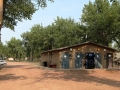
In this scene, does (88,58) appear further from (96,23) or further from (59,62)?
(96,23)

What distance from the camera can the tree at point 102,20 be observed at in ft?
129

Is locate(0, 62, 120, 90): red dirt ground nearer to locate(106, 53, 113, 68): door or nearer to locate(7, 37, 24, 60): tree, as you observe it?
locate(106, 53, 113, 68): door

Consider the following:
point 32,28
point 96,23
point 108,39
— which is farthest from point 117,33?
point 32,28

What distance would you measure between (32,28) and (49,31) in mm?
9861

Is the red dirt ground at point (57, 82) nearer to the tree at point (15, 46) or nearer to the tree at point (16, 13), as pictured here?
the tree at point (16, 13)

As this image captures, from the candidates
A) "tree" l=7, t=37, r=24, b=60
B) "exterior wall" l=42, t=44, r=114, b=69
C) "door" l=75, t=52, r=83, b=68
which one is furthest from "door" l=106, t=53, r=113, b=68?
"tree" l=7, t=37, r=24, b=60

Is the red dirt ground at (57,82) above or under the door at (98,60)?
under

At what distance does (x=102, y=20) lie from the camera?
39.8 m

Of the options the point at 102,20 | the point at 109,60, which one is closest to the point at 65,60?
the point at 109,60

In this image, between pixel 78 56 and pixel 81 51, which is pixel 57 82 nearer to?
→ pixel 78 56

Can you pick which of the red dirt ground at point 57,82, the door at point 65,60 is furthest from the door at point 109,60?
the red dirt ground at point 57,82

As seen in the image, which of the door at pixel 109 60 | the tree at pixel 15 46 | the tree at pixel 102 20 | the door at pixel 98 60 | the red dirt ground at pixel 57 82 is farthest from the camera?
the tree at pixel 15 46

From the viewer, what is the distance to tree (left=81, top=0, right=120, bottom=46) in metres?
39.5

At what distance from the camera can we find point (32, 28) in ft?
229
